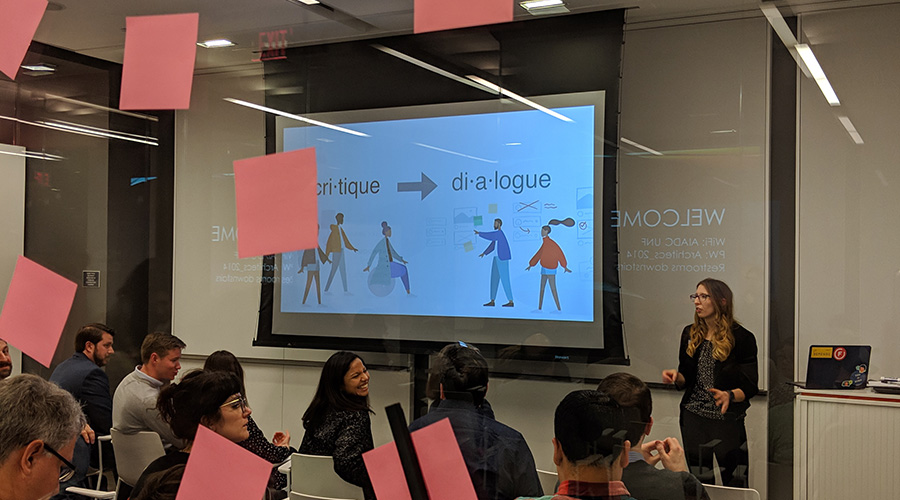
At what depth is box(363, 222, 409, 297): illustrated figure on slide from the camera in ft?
9.61

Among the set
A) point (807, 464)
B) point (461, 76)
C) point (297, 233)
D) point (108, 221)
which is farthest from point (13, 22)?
point (807, 464)

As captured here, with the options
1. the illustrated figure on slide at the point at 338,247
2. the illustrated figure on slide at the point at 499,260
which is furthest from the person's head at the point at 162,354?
the illustrated figure on slide at the point at 499,260

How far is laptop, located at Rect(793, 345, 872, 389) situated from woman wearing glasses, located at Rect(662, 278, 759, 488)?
0.17 meters

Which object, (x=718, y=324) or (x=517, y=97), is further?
(x=517, y=97)

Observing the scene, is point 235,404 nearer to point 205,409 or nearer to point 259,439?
point 205,409

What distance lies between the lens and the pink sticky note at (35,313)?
1915 millimetres

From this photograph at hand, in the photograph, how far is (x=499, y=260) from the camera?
2.80m

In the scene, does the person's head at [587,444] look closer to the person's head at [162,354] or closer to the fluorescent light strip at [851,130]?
the fluorescent light strip at [851,130]

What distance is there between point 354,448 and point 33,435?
4.45 ft

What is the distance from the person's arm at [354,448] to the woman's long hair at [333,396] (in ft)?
0.28

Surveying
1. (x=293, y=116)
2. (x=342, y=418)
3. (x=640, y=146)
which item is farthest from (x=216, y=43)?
(x=640, y=146)

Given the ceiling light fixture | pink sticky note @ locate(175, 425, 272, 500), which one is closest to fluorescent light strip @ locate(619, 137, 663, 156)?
the ceiling light fixture

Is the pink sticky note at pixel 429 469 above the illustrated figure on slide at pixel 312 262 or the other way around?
the other way around

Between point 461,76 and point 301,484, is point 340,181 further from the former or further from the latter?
point 301,484
